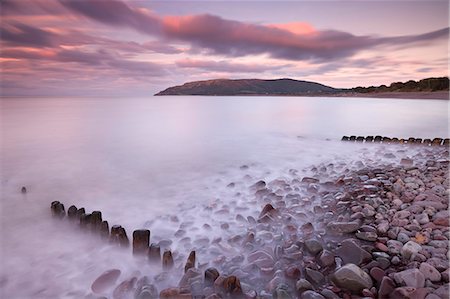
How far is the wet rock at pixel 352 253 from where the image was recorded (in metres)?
2.74

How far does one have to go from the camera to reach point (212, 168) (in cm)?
663

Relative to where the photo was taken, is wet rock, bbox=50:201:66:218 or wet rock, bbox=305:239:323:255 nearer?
wet rock, bbox=305:239:323:255

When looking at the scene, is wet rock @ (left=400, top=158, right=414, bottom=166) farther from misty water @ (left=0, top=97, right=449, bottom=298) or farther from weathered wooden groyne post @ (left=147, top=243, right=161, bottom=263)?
weathered wooden groyne post @ (left=147, top=243, right=161, bottom=263)

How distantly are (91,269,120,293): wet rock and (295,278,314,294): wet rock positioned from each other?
1.79 metres

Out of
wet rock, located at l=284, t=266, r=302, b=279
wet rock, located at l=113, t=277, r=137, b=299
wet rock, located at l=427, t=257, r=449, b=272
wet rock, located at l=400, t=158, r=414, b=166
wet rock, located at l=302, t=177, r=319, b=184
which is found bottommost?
wet rock, located at l=113, t=277, r=137, b=299

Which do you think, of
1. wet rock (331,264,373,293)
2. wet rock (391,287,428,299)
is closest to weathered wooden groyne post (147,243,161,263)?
wet rock (331,264,373,293)

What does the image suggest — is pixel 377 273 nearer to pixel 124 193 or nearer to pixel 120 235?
pixel 120 235

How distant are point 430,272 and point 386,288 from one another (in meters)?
0.48

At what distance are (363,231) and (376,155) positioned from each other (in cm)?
489

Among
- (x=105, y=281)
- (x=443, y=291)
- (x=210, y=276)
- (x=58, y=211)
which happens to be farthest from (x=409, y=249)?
(x=58, y=211)

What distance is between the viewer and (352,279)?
2.40m

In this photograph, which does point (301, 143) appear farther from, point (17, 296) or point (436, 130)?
point (17, 296)

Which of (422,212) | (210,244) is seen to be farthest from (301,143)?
(210,244)

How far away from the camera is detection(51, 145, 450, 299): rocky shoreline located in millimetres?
2412
